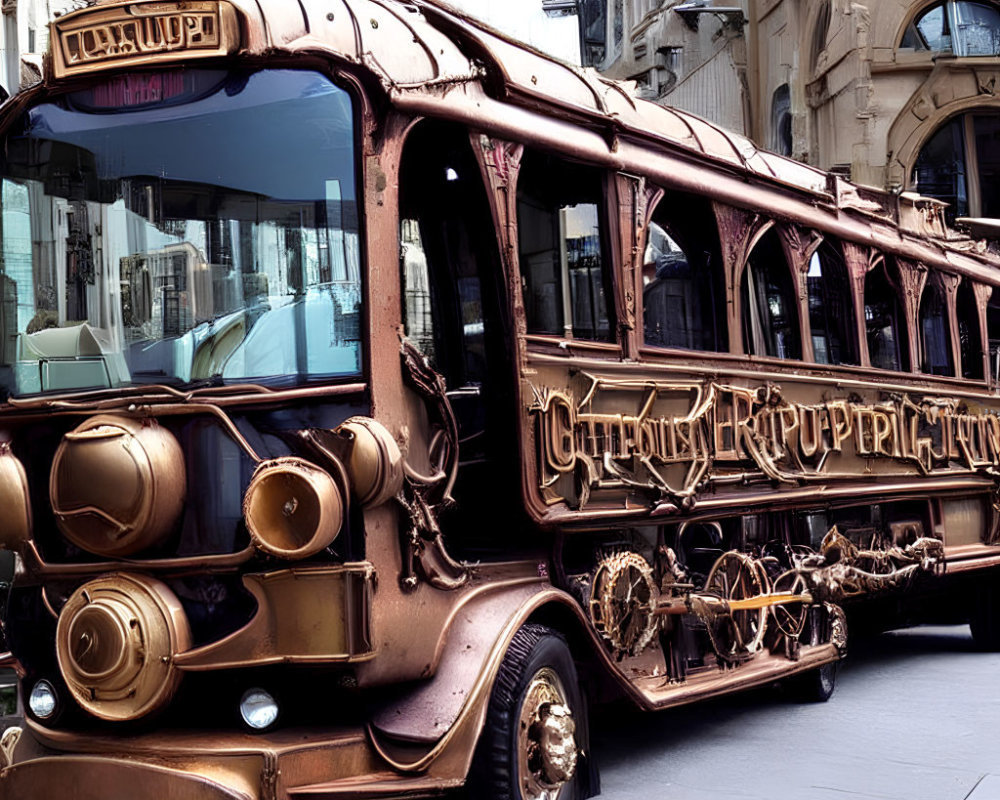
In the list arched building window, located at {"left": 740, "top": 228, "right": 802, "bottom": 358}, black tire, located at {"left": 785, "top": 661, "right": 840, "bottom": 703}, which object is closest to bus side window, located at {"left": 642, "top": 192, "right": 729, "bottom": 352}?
arched building window, located at {"left": 740, "top": 228, "right": 802, "bottom": 358}

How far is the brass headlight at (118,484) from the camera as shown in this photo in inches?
220

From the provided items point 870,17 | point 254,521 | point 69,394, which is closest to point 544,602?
point 254,521

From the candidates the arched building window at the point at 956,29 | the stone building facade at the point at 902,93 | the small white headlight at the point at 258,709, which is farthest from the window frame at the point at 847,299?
the arched building window at the point at 956,29

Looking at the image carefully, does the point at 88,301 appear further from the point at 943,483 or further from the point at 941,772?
the point at 943,483

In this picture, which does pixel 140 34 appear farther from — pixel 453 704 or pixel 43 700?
pixel 453 704

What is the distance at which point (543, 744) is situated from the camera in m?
6.38

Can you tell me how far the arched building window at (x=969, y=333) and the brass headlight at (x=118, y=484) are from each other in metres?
8.71

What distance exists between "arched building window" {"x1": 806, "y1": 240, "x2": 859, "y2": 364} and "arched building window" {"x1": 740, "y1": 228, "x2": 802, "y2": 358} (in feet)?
0.85

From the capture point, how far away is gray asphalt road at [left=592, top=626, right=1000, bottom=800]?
301 inches

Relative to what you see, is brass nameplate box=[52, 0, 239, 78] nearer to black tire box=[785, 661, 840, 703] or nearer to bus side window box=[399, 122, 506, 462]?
bus side window box=[399, 122, 506, 462]

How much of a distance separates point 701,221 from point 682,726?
3137mm

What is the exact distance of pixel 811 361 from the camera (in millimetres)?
9875

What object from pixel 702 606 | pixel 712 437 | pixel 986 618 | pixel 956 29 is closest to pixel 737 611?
pixel 702 606

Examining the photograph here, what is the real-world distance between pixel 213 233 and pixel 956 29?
2542 centimetres
